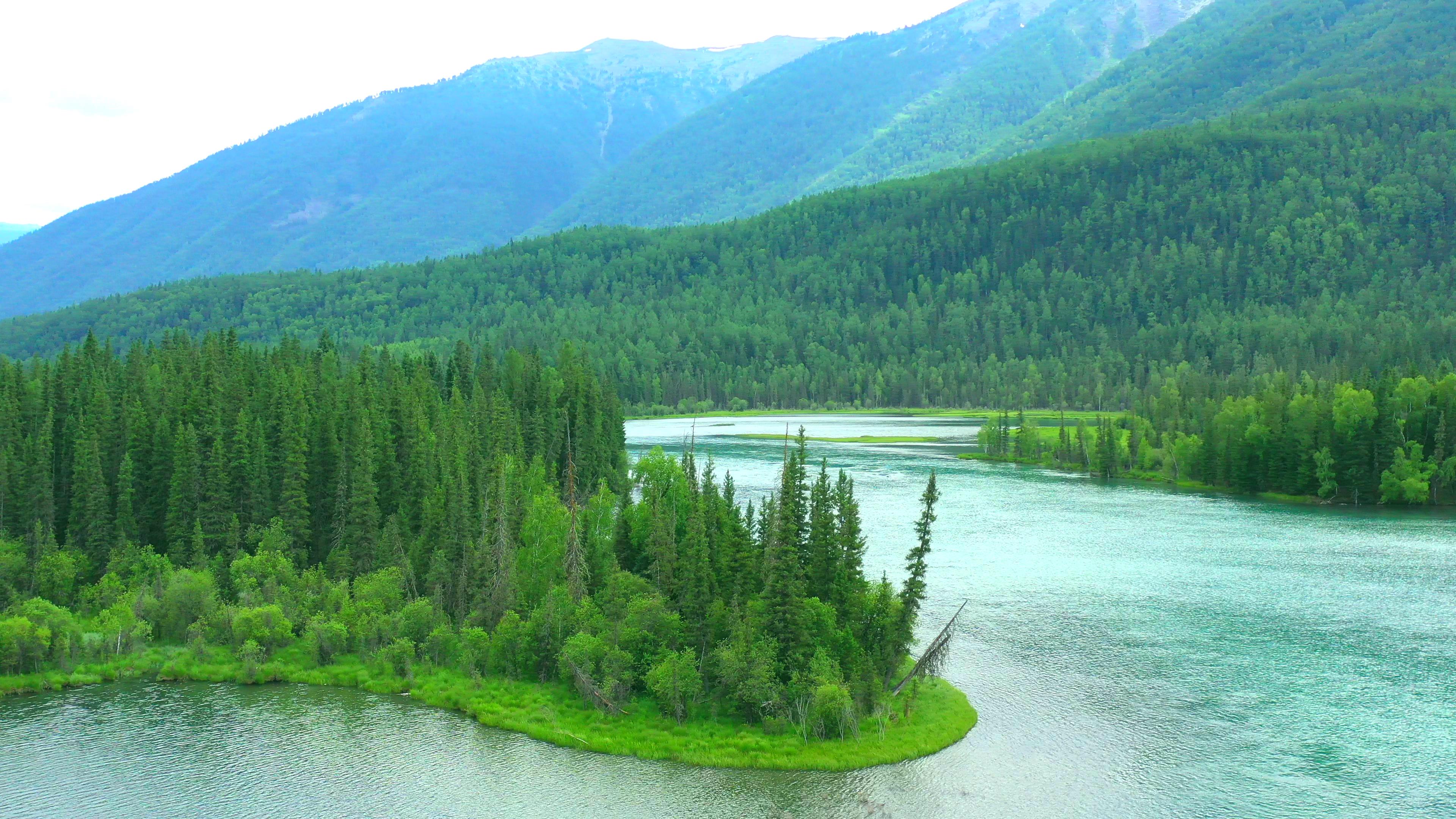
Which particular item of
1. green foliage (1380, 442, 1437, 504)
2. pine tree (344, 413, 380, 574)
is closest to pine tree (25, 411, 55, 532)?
pine tree (344, 413, 380, 574)

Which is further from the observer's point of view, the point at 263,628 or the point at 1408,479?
the point at 1408,479

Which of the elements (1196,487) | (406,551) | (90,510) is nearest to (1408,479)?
(1196,487)

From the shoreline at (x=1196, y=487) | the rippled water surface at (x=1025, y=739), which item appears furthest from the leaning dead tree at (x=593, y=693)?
the shoreline at (x=1196, y=487)

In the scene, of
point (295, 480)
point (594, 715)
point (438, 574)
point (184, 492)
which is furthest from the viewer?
point (295, 480)

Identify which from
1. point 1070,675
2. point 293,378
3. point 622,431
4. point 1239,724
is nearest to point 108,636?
point 293,378

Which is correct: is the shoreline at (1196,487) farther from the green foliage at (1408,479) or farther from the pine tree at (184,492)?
the pine tree at (184,492)

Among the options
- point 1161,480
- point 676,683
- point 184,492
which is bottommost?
point 676,683

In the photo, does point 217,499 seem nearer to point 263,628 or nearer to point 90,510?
point 90,510
